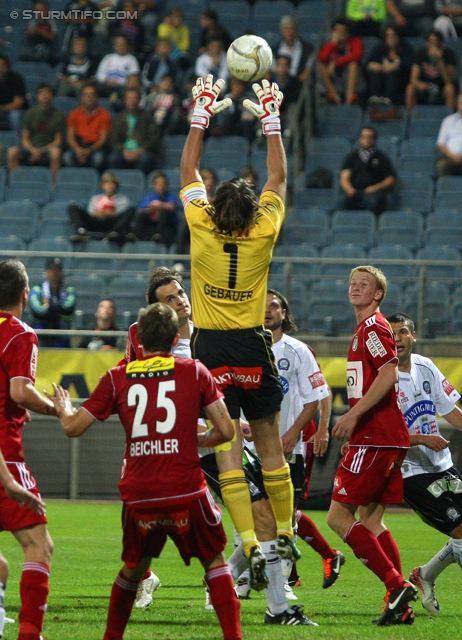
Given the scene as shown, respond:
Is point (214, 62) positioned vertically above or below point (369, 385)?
above

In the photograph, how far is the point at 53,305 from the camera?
15.4 meters

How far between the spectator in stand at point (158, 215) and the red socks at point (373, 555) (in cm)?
1045

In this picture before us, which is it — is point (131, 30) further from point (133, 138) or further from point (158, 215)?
point (158, 215)

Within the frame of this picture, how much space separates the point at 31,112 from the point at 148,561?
586 inches

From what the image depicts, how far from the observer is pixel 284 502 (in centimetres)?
639

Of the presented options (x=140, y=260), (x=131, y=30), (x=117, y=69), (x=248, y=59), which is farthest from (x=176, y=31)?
(x=248, y=59)

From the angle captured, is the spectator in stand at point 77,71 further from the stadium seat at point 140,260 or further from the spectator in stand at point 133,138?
the stadium seat at point 140,260

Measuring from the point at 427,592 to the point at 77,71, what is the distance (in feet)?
49.6

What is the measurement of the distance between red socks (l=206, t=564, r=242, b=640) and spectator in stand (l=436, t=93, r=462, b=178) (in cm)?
1326

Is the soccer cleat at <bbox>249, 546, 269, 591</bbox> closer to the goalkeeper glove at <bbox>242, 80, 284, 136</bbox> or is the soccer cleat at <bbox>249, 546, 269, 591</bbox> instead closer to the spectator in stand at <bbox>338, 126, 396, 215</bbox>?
the goalkeeper glove at <bbox>242, 80, 284, 136</bbox>

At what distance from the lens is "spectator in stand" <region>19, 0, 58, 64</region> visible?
21.3 m

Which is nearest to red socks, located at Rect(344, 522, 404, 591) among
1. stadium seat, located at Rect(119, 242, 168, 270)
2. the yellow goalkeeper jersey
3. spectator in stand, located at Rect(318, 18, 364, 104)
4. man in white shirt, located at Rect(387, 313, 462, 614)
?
man in white shirt, located at Rect(387, 313, 462, 614)

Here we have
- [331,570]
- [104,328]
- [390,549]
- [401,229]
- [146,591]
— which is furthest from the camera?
[401,229]

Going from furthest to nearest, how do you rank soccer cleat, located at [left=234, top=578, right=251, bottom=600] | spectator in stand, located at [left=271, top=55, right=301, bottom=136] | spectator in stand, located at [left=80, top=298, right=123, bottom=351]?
1. spectator in stand, located at [left=271, top=55, right=301, bottom=136]
2. spectator in stand, located at [left=80, top=298, right=123, bottom=351]
3. soccer cleat, located at [left=234, top=578, right=251, bottom=600]
